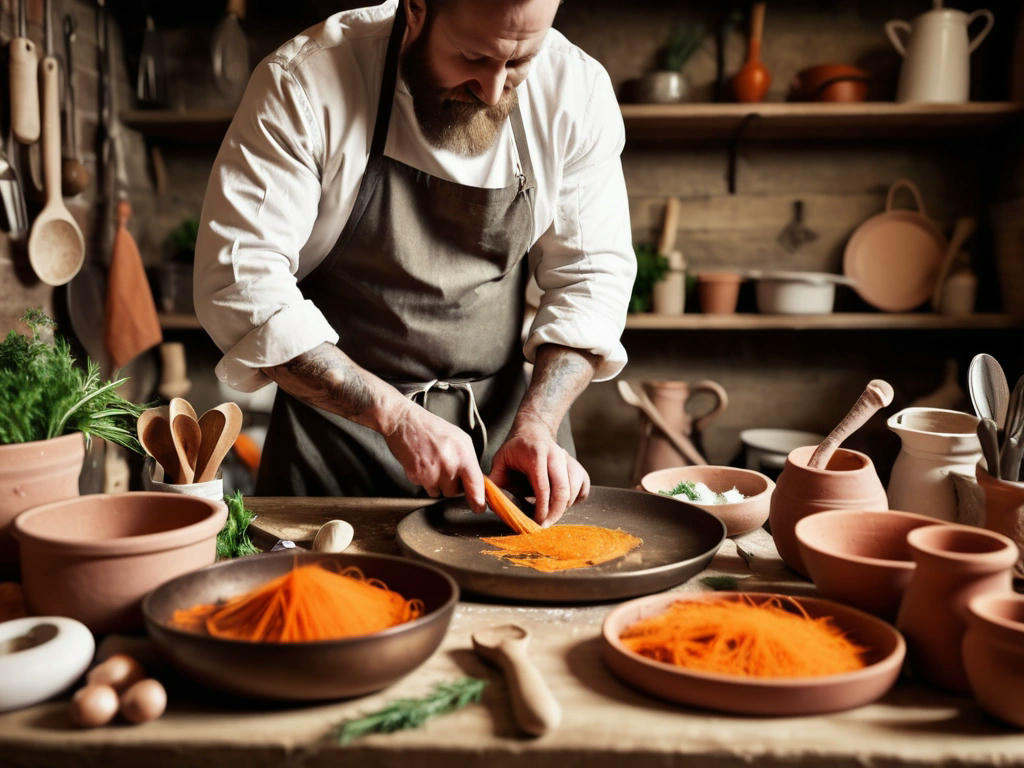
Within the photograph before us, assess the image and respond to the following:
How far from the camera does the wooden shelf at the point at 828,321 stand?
3102 mm

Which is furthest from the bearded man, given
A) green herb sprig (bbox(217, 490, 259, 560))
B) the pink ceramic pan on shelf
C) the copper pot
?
the pink ceramic pan on shelf

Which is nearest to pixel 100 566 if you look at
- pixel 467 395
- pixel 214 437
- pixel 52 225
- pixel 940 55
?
pixel 214 437

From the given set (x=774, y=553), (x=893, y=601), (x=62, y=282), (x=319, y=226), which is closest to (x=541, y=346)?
(x=319, y=226)

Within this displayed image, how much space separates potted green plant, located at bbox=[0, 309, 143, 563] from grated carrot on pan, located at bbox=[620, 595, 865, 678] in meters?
0.76

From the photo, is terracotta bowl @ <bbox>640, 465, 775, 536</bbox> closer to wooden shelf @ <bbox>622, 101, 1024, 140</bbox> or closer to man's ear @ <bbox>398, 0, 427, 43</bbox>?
man's ear @ <bbox>398, 0, 427, 43</bbox>

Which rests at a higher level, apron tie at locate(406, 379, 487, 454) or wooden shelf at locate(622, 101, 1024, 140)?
wooden shelf at locate(622, 101, 1024, 140)

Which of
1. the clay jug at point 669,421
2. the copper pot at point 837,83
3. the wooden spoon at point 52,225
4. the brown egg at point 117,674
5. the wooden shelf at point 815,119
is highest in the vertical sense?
the copper pot at point 837,83

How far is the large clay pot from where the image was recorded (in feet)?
3.44

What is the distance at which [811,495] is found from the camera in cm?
116

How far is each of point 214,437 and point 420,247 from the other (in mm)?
635

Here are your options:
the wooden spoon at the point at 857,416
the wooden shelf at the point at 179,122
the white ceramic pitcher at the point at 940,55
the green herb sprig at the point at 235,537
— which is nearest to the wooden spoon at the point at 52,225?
the wooden shelf at the point at 179,122

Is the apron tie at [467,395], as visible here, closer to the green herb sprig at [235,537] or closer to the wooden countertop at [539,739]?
the green herb sprig at [235,537]

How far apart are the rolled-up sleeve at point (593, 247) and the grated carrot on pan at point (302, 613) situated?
95 cm

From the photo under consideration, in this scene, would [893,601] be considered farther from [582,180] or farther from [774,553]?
[582,180]
